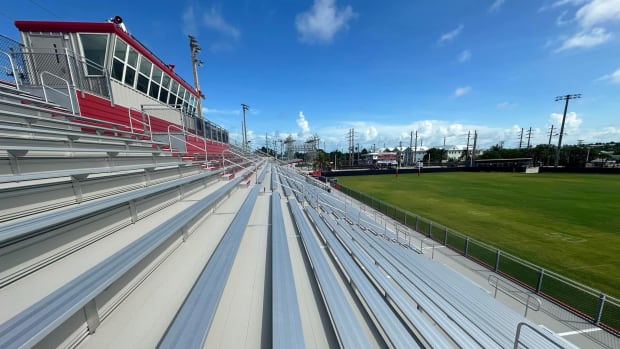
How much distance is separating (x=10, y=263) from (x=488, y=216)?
57.8ft

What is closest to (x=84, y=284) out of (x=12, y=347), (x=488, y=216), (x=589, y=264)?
(x=12, y=347)

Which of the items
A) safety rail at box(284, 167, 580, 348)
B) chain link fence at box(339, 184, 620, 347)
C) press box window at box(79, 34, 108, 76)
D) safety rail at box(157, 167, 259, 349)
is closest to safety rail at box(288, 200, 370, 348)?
safety rail at box(284, 167, 580, 348)

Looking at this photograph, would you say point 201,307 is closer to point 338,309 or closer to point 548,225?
point 338,309

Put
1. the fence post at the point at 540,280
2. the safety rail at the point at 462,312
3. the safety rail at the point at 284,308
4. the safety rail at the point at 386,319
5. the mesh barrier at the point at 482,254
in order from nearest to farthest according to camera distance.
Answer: the safety rail at the point at 284,308 → the safety rail at the point at 386,319 → the safety rail at the point at 462,312 → the fence post at the point at 540,280 → the mesh barrier at the point at 482,254

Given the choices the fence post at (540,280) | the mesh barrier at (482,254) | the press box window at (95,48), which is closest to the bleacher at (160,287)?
the fence post at (540,280)

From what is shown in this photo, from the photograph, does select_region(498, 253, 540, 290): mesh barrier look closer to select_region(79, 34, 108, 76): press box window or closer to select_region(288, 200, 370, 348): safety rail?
select_region(288, 200, 370, 348): safety rail

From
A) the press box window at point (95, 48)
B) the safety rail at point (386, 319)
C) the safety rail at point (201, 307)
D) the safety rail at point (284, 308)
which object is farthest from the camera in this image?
the press box window at point (95, 48)

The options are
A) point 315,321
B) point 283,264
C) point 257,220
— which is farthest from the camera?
point 257,220

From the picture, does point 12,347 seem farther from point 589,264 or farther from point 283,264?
point 589,264

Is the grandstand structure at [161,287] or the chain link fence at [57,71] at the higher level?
the chain link fence at [57,71]

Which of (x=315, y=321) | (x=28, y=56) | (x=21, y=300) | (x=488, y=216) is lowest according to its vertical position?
(x=488, y=216)

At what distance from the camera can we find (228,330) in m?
1.60

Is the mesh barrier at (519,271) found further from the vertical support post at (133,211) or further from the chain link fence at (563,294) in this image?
the vertical support post at (133,211)

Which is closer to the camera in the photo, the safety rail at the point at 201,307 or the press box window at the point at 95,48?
the safety rail at the point at 201,307
